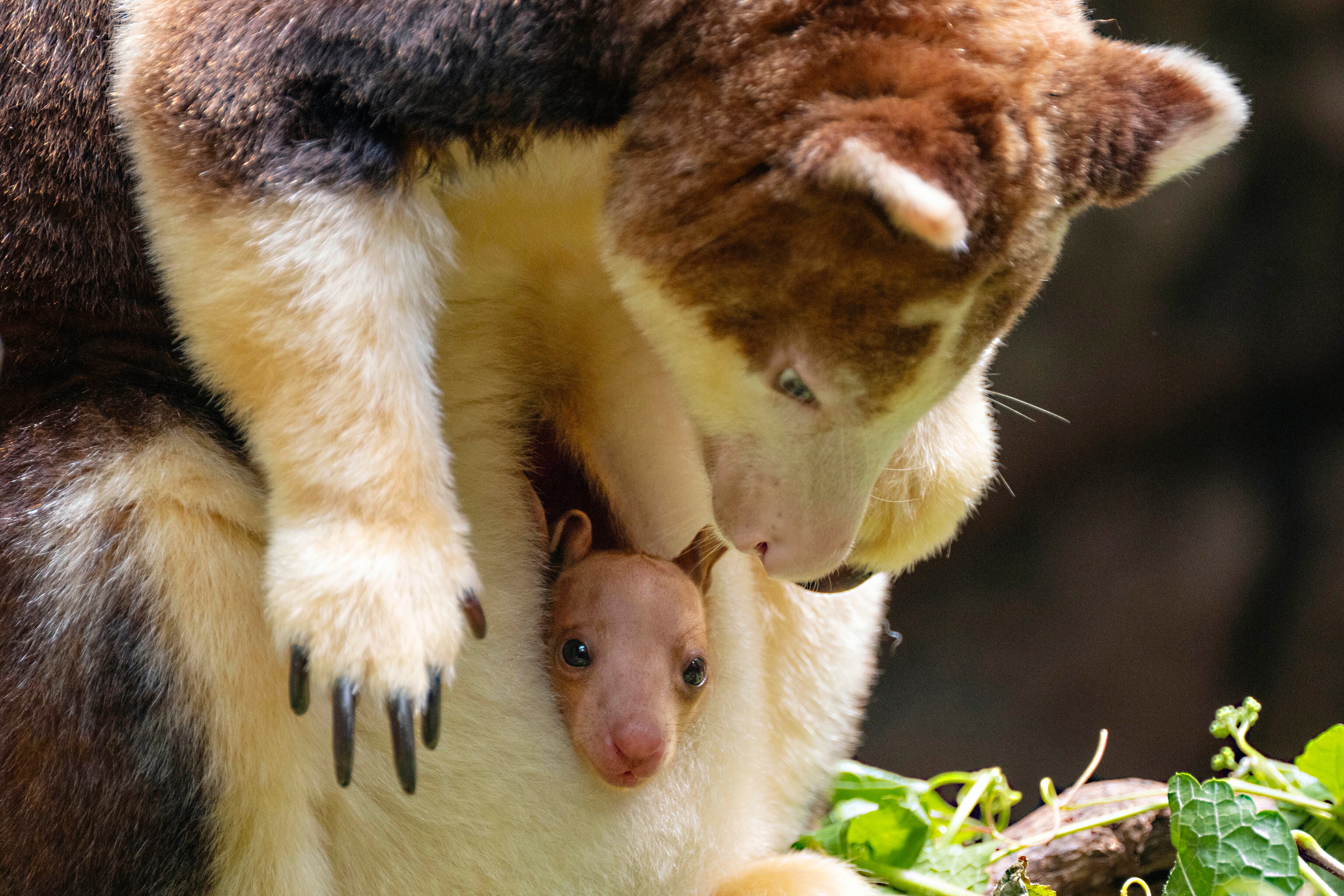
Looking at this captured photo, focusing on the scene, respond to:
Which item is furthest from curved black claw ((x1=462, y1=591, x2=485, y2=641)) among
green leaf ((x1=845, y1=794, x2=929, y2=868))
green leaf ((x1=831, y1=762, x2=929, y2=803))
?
green leaf ((x1=831, y1=762, x2=929, y2=803))

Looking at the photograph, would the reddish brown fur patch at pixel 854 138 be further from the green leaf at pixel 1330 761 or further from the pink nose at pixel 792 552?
the green leaf at pixel 1330 761

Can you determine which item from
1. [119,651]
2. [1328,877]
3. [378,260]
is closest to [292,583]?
[119,651]

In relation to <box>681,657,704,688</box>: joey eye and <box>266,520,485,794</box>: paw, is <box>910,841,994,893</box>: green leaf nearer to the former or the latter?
<box>681,657,704,688</box>: joey eye

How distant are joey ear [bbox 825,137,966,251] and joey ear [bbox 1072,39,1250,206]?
32cm

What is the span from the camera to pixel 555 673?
1764 mm

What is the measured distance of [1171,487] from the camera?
3641mm

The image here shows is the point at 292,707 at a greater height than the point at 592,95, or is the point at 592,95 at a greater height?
the point at 592,95

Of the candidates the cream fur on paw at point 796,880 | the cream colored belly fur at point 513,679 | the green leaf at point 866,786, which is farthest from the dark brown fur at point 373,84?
the green leaf at point 866,786

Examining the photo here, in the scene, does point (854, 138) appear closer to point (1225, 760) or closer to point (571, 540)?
point (571, 540)

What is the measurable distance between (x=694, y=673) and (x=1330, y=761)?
1080mm

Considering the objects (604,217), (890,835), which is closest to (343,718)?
(604,217)

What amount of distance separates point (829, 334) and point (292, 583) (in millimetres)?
677

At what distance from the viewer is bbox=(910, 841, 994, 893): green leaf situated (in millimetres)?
2082

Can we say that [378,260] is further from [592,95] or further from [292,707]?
[292,707]
